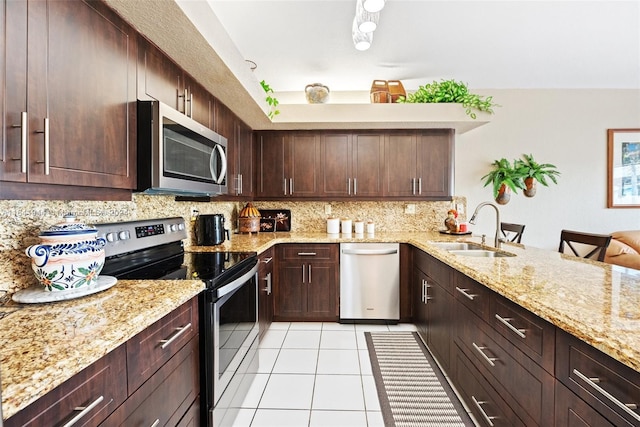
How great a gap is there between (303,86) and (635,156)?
407 cm

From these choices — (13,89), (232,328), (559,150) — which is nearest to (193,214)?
(232,328)

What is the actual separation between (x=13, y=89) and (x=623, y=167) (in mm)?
5321

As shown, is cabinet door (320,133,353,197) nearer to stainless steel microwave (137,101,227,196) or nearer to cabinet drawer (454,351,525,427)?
stainless steel microwave (137,101,227,196)

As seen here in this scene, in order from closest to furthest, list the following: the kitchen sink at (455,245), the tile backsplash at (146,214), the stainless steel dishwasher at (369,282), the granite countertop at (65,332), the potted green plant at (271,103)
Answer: the granite countertop at (65,332), the tile backsplash at (146,214), the kitchen sink at (455,245), the potted green plant at (271,103), the stainless steel dishwasher at (369,282)

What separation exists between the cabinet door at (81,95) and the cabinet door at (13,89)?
0.8 inches

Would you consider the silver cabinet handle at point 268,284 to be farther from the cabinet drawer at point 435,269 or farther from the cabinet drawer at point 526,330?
the cabinet drawer at point 526,330

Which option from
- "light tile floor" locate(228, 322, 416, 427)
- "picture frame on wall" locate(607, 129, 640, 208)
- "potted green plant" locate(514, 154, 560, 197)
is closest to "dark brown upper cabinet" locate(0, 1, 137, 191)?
"light tile floor" locate(228, 322, 416, 427)

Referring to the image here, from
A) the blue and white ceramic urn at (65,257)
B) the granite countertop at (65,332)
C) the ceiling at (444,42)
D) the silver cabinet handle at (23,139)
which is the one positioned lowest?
the granite countertop at (65,332)

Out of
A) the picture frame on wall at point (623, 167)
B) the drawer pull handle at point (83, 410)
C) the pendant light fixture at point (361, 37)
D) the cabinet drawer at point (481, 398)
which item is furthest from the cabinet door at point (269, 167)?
the picture frame on wall at point (623, 167)

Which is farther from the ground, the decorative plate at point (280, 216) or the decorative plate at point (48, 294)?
the decorative plate at point (280, 216)

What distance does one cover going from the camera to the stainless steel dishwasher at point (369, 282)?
305cm

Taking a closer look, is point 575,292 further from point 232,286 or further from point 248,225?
point 248,225

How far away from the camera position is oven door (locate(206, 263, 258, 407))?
1.46m

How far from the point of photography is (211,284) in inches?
56.3
